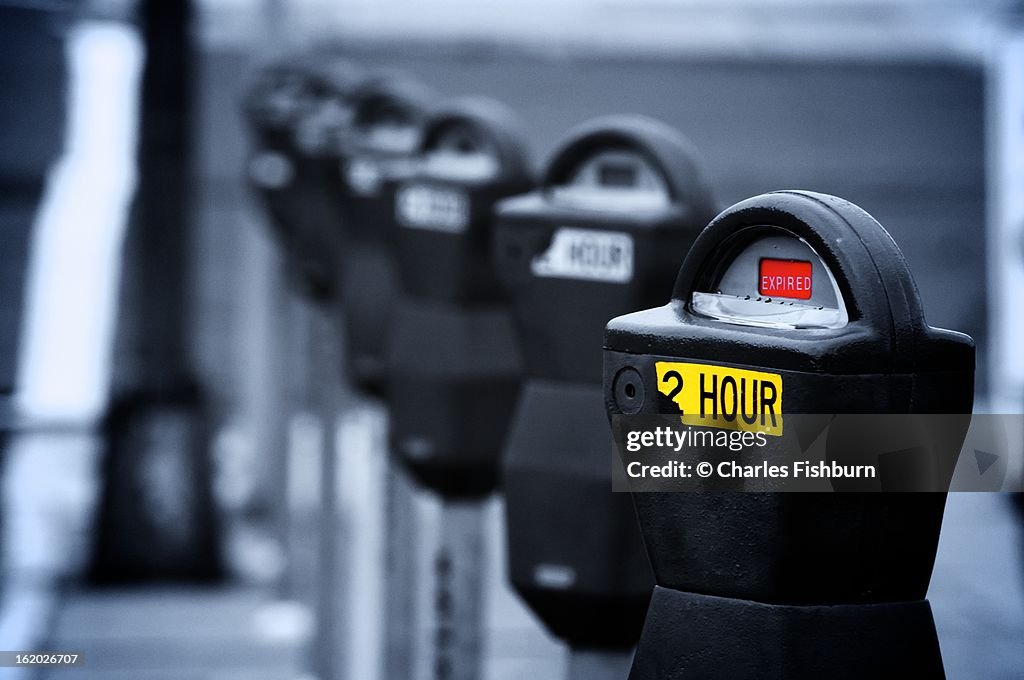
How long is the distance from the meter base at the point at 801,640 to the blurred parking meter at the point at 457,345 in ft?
4.19

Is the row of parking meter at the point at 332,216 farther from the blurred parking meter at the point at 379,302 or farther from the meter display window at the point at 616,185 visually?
the meter display window at the point at 616,185

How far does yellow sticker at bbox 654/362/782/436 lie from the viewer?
3.96 ft

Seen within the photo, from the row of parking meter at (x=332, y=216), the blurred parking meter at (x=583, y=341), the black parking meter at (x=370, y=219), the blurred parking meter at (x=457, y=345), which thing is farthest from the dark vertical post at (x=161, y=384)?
the blurred parking meter at (x=583, y=341)

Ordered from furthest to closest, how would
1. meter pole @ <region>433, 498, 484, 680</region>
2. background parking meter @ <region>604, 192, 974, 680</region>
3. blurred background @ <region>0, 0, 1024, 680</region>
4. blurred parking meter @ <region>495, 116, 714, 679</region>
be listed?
blurred background @ <region>0, 0, 1024, 680</region>, meter pole @ <region>433, 498, 484, 680</region>, blurred parking meter @ <region>495, 116, 714, 679</region>, background parking meter @ <region>604, 192, 974, 680</region>

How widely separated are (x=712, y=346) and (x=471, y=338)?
135 cm

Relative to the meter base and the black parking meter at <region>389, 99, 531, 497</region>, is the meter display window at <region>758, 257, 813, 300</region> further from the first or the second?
the black parking meter at <region>389, 99, 531, 497</region>

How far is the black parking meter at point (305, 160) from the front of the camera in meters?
3.97

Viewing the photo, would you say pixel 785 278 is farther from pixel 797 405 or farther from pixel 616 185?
pixel 616 185

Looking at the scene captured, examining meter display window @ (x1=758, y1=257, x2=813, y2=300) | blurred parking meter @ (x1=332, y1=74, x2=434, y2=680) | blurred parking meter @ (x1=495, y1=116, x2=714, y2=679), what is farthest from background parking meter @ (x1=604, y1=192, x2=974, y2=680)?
blurred parking meter @ (x1=332, y1=74, x2=434, y2=680)

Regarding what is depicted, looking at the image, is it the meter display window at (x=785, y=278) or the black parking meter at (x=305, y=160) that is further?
the black parking meter at (x=305, y=160)

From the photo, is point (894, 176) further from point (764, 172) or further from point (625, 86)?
point (625, 86)

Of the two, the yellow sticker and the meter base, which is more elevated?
the yellow sticker

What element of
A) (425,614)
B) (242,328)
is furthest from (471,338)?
(242,328)

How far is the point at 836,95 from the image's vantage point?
28.8 ft
